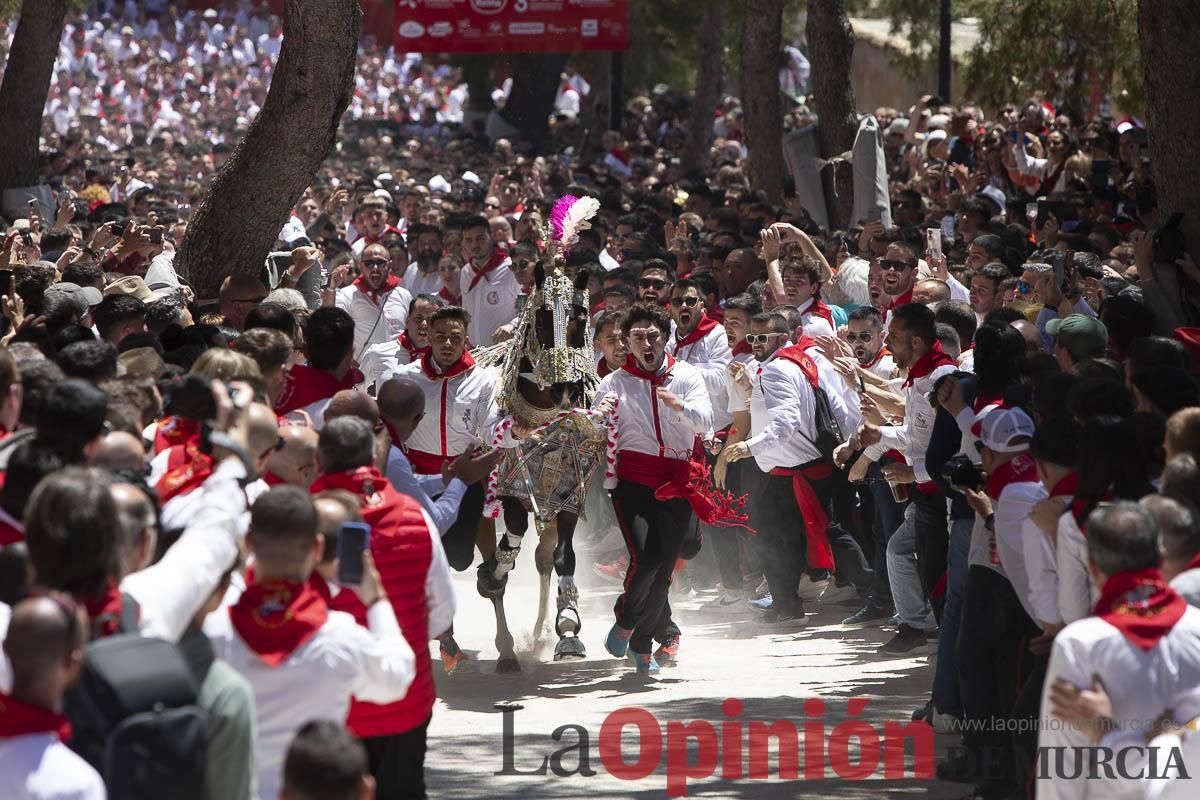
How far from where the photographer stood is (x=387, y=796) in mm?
5629

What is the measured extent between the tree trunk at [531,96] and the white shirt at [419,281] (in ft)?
71.4

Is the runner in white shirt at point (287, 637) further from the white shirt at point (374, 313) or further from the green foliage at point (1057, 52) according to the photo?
the green foliage at point (1057, 52)

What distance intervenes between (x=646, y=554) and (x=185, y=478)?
4.35m

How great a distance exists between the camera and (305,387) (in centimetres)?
733

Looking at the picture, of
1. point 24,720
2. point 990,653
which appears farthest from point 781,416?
point 24,720

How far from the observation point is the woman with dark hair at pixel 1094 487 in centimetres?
561

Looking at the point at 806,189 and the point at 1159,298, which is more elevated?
the point at 806,189

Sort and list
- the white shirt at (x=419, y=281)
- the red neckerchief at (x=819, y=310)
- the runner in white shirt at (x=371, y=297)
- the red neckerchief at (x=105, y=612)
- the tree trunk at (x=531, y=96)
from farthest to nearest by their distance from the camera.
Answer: the tree trunk at (x=531, y=96) → the white shirt at (x=419, y=281) → the runner in white shirt at (x=371, y=297) → the red neckerchief at (x=819, y=310) → the red neckerchief at (x=105, y=612)

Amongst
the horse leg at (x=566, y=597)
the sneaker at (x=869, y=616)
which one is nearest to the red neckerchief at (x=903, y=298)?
the sneaker at (x=869, y=616)

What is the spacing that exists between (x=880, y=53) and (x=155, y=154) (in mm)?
14847

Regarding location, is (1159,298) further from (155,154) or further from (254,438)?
(155,154)

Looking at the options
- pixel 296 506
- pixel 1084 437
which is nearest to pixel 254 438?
pixel 296 506

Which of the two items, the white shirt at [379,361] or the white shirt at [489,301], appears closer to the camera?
the white shirt at [379,361]

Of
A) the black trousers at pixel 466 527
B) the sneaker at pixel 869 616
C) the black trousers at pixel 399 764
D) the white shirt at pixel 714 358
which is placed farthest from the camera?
the white shirt at pixel 714 358
